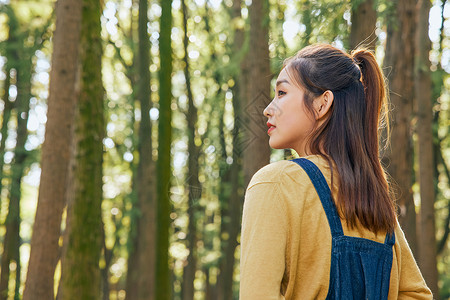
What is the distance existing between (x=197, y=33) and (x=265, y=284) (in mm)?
19185

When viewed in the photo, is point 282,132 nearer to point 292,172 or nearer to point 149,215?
point 292,172

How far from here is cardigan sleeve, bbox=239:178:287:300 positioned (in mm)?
1569

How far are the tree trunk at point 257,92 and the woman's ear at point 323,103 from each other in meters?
5.07

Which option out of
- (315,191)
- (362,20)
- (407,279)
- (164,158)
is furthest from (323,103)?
(164,158)

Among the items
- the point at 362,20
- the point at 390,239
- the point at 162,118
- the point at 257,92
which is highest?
the point at 362,20

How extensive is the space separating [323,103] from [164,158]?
19.0ft

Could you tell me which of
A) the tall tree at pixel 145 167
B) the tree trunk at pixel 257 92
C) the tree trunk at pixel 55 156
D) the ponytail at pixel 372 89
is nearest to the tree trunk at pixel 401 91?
the tree trunk at pixel 257 92

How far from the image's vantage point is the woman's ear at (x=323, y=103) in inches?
74.4

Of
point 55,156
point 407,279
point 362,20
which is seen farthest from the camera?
point 55,156

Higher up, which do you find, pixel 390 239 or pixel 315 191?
pixel 315 191

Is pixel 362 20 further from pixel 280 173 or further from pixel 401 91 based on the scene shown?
pixel 280 173

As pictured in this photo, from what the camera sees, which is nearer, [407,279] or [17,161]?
[407,279]

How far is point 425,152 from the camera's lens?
1054cm

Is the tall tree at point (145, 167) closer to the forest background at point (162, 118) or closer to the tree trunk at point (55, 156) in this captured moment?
the forest background at point (162, 118)
